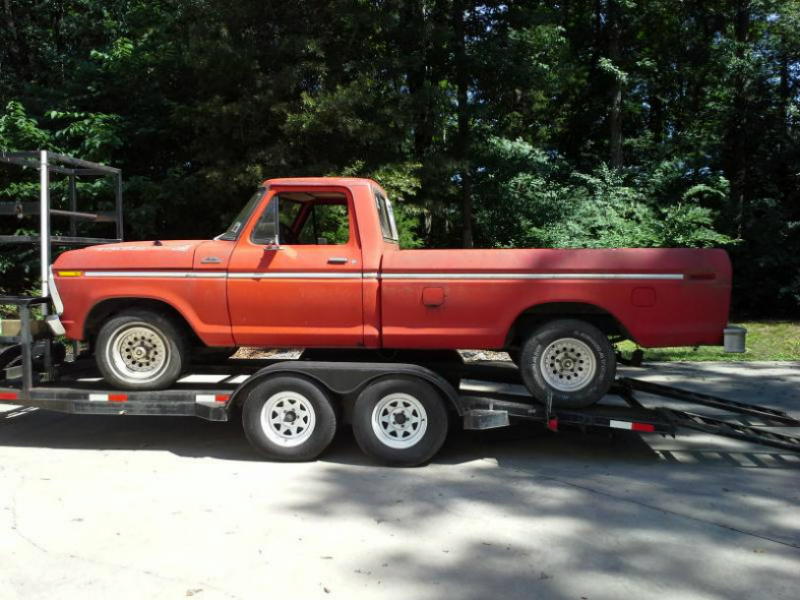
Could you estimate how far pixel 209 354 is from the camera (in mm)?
7094

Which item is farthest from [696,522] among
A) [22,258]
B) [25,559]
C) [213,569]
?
[22,258]

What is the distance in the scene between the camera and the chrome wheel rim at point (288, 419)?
5.89 metres

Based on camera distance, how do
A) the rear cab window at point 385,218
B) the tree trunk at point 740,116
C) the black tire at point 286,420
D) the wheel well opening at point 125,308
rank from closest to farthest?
the black tire at point 286,420, the wheel well opening at point 125,308, the rear cab window at point 385,218, the tree trunk at point 740,116

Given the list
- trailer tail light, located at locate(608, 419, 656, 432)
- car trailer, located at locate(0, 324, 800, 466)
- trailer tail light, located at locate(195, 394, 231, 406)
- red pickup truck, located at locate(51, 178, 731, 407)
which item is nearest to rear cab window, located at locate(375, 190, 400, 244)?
red pickup truck, located at locate(51, 178, 731, 407)

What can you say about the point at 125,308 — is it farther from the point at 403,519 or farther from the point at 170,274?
the point at 403,519

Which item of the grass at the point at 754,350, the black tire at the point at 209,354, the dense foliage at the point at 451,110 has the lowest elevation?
the grass at the point at 754,350

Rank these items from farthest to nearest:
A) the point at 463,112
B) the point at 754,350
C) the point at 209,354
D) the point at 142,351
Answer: the point at 463,112 → the point at 754,350 → the point at 209,354 → the point at 142,351

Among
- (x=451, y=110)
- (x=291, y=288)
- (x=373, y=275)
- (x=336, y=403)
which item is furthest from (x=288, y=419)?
(x=451, y=110)

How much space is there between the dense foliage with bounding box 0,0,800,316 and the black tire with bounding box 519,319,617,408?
7822 mm

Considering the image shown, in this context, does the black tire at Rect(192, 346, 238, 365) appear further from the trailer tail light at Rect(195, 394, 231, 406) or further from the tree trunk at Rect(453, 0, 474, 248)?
the tree trunk at Rect(453, 0, 474, 248)

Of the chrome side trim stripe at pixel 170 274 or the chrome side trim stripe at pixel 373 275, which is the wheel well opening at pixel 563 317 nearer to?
the chrome side trim stripe at pixel 373 275

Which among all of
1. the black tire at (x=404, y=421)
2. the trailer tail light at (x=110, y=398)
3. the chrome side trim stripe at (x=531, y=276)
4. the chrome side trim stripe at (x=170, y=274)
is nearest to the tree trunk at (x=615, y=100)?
the chrome side trim stripe at (x=531, y=276)

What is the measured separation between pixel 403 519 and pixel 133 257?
10.9ft

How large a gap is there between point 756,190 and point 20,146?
17.8 meters
